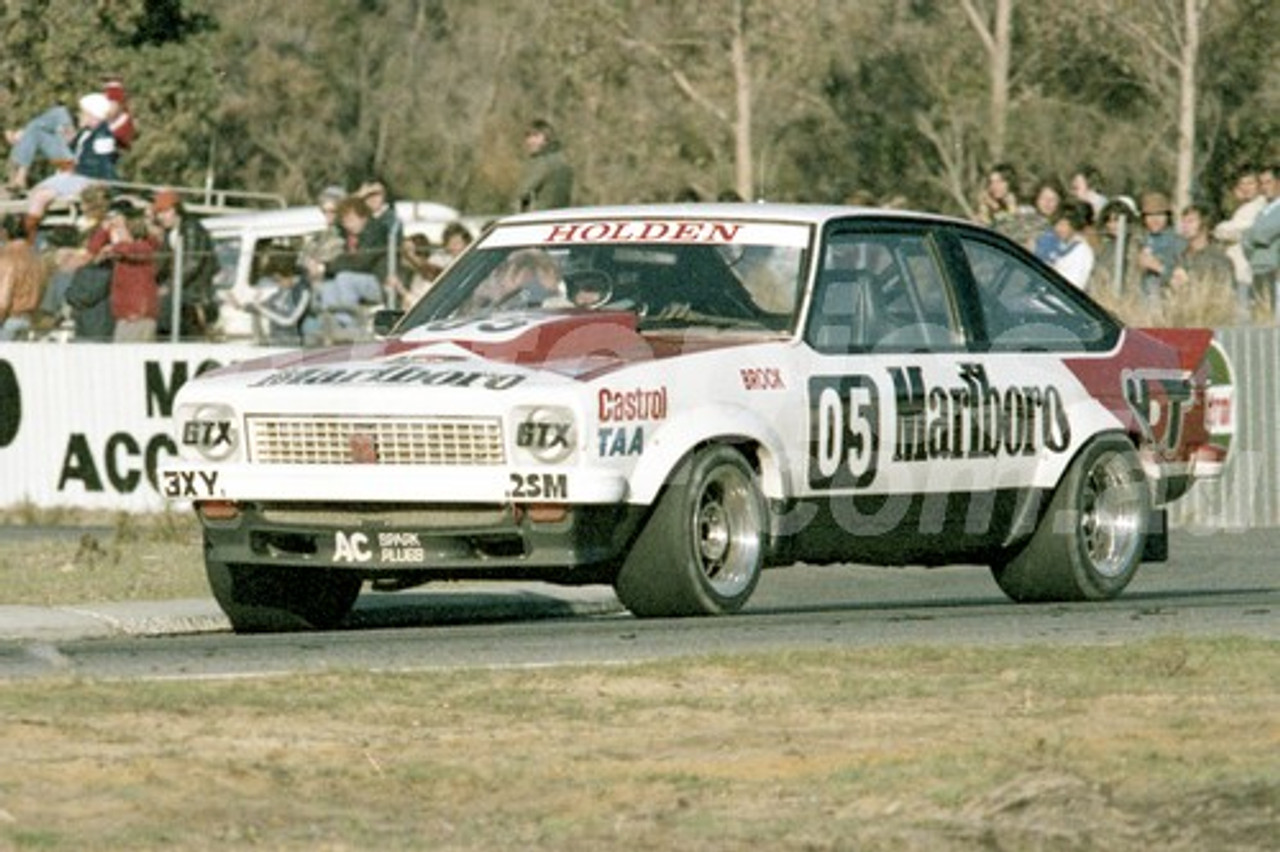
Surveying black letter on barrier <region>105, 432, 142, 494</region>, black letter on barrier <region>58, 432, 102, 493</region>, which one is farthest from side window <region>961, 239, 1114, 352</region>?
black letter on barrier <region>58, 432, 102, 493</region>

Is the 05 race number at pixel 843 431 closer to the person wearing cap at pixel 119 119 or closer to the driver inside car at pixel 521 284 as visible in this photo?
the driver inside car at pixel 521 284

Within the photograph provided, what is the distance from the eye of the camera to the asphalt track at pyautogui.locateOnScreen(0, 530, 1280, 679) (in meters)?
10.5

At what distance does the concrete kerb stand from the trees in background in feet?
106

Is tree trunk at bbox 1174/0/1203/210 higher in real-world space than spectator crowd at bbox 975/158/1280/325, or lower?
higher

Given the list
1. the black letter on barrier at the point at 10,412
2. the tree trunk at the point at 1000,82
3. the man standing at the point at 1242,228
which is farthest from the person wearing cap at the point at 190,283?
the tree trunk at the point at 1000,82

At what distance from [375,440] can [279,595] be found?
3.78 ft

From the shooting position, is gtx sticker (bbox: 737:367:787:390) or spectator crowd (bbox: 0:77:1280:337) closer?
gtx sticker (bbox: 737:367:787:390)

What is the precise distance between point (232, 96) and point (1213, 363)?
48.4 m

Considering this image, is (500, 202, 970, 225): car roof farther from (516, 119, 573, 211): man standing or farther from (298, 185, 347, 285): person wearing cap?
(298, 185, 347, 285): person wearing cap

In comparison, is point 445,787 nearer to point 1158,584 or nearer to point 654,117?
point 1158,584

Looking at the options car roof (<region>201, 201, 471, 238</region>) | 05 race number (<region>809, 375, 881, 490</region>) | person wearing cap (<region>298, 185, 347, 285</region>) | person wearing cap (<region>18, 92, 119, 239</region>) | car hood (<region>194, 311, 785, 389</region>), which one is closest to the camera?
car hood (<region>194, 311, 785, 389</region>)

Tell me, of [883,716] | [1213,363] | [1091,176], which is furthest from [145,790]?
[1091,176]

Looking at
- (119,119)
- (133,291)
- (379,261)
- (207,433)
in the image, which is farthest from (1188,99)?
(207,433)

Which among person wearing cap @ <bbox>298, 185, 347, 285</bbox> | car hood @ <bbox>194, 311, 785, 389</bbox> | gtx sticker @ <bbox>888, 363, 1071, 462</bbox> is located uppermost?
person wearing cap @ <bbox>298, 185, 347, 285</bbox>
